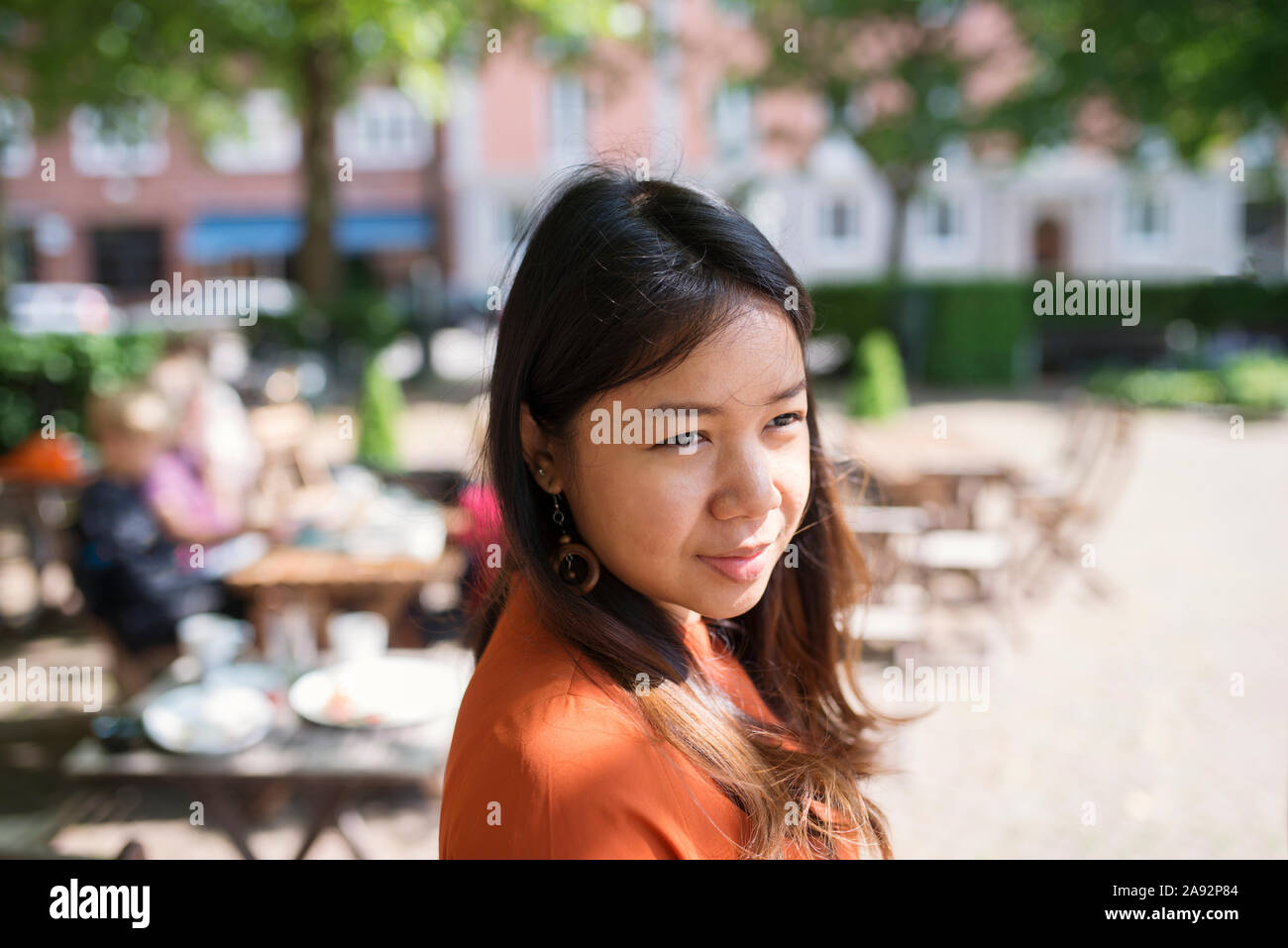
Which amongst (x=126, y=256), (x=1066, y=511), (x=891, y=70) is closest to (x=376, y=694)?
(x=1066, y=511)

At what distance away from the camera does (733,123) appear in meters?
28.7

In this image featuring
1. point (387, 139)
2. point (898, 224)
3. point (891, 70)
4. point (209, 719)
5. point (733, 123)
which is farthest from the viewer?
point (387, 139)

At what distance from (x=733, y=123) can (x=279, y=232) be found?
1646 centimetres

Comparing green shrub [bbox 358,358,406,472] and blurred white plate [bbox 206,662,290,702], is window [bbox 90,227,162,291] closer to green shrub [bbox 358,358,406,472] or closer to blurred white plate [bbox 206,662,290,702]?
green shrub [bbox 358,358,406,472]

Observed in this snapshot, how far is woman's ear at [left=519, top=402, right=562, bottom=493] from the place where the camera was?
127cm

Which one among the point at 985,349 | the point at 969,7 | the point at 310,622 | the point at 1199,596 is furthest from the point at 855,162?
the point at 310,622

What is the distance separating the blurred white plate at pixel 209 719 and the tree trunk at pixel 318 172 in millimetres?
12898

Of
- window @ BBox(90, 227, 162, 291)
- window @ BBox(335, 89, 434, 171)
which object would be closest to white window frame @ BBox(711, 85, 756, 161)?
window @ BBox(335, 89, 434, 171)

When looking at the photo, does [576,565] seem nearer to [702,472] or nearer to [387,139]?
[702,472]

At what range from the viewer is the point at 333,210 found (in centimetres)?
1661

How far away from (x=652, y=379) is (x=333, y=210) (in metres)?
16.6

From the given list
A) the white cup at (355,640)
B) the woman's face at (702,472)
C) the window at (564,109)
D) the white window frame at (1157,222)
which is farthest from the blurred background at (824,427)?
the window at (564,109)

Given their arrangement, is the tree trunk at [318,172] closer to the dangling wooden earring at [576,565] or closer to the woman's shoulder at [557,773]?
the dangling wooden earring at [576,565]
